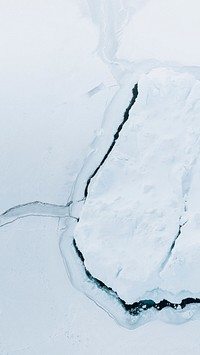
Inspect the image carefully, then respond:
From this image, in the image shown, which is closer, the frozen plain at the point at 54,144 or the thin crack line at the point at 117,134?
the frozen plain at the point at 54,144

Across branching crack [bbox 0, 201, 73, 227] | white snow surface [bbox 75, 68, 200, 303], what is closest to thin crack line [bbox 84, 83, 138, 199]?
white snow surface [bbox 75, 68, 200, 303]

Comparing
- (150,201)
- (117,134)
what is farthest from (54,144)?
(150,201)

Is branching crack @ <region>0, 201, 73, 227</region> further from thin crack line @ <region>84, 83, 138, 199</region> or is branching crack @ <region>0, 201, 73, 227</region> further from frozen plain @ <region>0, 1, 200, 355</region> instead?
thin crack line @ <region>84, 83, 138, 199</region>

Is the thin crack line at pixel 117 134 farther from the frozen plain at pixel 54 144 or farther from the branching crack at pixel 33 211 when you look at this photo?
the branching crack at pixel 33 211

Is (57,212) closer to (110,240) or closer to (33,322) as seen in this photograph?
(110,240)

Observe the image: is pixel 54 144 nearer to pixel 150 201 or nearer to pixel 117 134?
pixel 117 134

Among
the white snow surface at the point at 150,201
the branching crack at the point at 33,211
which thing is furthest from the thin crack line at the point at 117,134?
the branching crack at the point at 33,211

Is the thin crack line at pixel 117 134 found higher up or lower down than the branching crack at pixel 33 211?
higher up
